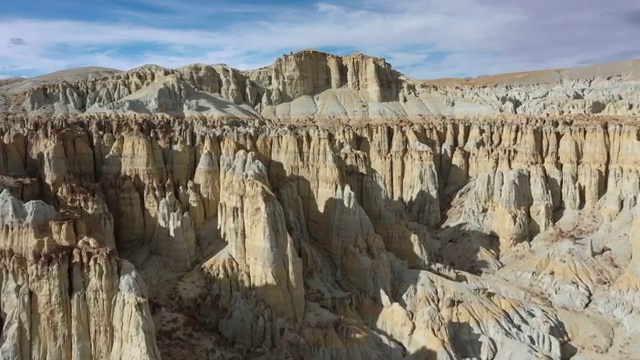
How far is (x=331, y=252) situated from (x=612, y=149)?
3053cm

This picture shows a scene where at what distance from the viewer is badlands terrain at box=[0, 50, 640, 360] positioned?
20.0 meters

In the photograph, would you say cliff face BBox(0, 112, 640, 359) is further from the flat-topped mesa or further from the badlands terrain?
the flat-topped mesa

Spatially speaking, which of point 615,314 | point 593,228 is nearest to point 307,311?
point 615,314

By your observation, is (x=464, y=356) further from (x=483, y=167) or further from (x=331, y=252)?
(x=483, y=167)

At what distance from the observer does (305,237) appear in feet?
116

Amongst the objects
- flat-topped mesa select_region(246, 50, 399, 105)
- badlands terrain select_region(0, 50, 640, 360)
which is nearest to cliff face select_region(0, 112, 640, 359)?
badlands terrain select_region(0, 50, 640, 360)

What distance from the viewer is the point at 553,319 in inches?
1348

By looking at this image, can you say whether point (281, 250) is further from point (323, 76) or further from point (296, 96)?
point (323, 76)

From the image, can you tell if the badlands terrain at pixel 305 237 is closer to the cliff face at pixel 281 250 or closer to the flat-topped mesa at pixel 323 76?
the cliff face at pixel 281 250

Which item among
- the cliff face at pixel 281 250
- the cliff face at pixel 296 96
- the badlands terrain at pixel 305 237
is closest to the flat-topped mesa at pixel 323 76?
the cliff face at pixel 296 96

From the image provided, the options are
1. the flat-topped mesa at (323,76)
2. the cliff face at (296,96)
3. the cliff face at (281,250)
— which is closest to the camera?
the cliff face at (281,250)

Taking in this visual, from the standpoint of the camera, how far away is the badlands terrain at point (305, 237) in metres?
20.0

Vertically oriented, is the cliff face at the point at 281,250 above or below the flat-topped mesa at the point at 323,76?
below

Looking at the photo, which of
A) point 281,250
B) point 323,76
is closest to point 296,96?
point 323,76
